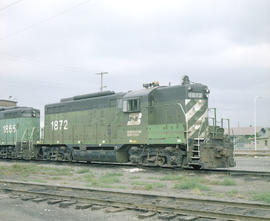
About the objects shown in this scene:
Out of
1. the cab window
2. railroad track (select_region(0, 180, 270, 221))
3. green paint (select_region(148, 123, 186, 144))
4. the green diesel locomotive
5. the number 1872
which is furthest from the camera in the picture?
the green diesel locomotive

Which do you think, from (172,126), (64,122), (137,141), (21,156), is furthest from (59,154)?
(172,126)

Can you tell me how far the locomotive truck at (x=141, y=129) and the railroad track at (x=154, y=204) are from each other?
606 centimetres

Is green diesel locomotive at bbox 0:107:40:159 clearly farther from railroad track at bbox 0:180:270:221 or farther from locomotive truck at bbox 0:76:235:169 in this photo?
railroad track at bbox 0:180:270:221

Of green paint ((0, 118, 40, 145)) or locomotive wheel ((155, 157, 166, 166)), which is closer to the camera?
locomotive wheel ((155, 157, 166, 166))

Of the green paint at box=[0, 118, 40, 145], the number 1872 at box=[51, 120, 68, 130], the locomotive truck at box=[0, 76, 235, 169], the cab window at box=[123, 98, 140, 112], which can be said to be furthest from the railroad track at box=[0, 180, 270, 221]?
the green paint at box=[0, 118, 40, 145]

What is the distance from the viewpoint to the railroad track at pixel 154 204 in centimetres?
647

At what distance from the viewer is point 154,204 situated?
24.1 ft

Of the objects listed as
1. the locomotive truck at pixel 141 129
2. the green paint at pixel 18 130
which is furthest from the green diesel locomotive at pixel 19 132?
the locomotive truck at pixel 141 129

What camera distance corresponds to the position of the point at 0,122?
27219 mm

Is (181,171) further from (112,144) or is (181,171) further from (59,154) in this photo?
(59,154)

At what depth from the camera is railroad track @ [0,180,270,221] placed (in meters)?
6.47

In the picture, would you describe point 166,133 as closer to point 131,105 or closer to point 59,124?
point 131,105

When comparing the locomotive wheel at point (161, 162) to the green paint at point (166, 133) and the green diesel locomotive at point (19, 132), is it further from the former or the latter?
the green diesel locomotive at point (19, 132)

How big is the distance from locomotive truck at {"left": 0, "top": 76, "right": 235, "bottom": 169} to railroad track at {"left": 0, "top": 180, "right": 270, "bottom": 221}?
6062mm
